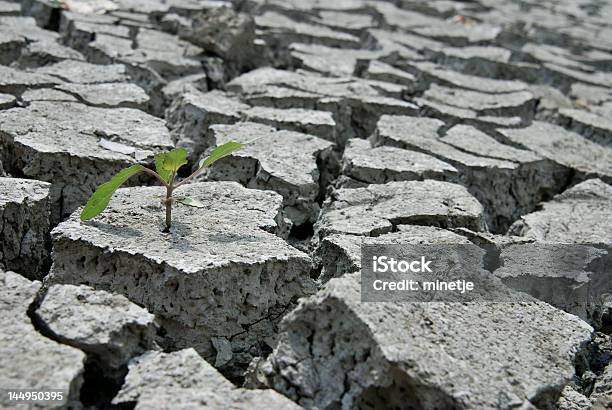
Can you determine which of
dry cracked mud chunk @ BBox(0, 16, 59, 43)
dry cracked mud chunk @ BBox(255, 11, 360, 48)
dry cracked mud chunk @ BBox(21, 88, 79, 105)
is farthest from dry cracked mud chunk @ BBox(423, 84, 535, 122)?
dry cracked mud chunk @ BBox(0, 16, 59, 43)

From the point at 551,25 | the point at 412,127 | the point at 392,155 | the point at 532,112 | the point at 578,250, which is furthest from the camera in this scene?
the point at 551,25

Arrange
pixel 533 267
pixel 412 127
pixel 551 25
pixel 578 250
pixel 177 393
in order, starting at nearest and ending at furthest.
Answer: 1. pixel 177 393
2. pixel 533 267
3. pixel 578 250
4. pixel 412 127
5. pixel 551 25

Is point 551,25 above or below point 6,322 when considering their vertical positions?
above

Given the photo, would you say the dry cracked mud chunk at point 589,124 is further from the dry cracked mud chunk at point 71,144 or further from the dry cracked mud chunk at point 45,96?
the dry cracked mud chunk at point 45,96

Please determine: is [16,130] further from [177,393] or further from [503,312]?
[503,312]

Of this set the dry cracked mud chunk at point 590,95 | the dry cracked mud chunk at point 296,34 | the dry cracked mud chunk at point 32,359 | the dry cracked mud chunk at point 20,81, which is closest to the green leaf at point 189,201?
the dry cracked mud chunk at point 32,359

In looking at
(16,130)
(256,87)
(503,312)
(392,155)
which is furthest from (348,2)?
(503,312)

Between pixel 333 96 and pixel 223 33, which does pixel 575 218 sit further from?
pixel 223 33

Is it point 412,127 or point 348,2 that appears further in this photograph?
point 348,2
